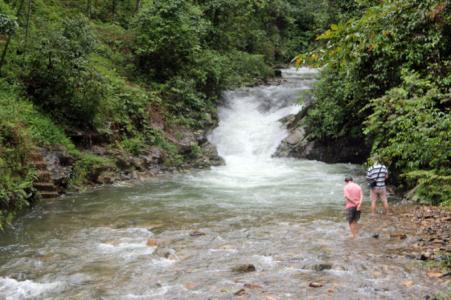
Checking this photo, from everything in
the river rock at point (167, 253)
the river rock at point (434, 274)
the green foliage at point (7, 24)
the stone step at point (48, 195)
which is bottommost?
the stone step at point (48, 195)

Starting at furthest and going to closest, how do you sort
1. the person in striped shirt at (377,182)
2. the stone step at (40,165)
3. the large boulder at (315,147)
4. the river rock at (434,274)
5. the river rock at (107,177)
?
the large boulder at (315,147) < the river rock at (107,177) < the stone step at (40,165) < the person in striped shirt at (377,182) < the river rock at (434,274)

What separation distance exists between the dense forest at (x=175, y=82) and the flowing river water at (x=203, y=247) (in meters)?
1.98

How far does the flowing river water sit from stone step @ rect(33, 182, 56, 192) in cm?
70

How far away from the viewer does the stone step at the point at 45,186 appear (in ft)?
46.7

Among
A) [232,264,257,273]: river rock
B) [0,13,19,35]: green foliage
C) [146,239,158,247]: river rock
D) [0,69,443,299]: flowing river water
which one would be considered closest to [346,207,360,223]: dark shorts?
[0,69,443,299]: flowing river water

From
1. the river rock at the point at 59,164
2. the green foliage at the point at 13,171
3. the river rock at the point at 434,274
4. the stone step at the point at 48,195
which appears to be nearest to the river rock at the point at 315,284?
the river rock at the point at 434,274

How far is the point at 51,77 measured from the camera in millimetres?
17359

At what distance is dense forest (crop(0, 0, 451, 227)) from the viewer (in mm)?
9234

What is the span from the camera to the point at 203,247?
9.52 meters

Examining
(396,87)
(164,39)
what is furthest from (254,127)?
(396,87)

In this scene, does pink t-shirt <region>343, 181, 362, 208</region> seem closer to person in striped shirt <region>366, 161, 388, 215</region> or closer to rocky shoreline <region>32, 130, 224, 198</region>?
person in striped shirt <region>366, 161, 388, 215</region>

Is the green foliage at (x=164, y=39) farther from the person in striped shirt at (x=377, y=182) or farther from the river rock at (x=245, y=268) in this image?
the river rock at (x=245, y=268)

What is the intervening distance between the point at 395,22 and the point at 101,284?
5.79 m

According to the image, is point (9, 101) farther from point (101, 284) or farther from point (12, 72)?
point (101, 284)
